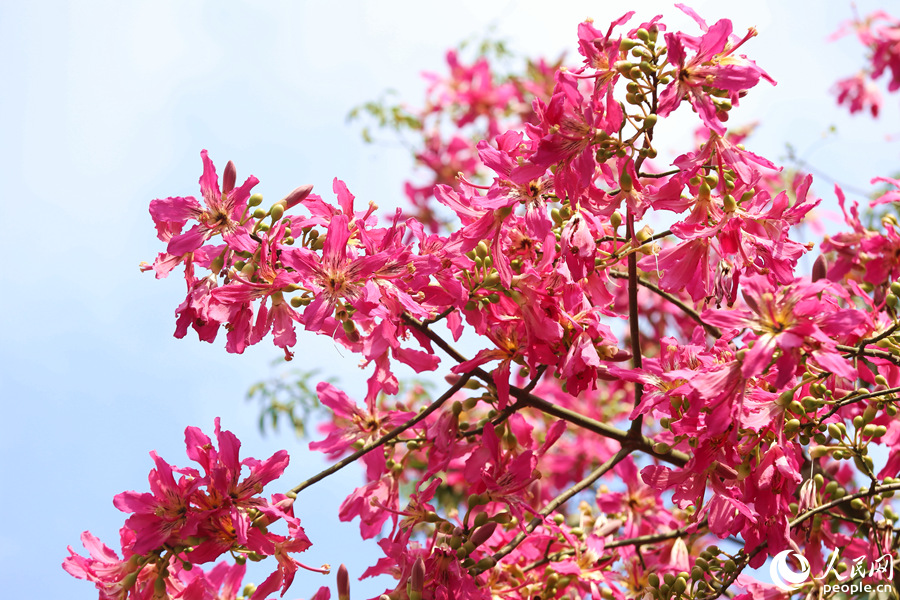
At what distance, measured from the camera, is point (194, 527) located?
4.52 feet

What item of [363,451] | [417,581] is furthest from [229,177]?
[417,581]

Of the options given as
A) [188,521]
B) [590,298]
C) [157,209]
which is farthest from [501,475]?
[157,209]

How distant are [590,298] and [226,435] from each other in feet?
2.46

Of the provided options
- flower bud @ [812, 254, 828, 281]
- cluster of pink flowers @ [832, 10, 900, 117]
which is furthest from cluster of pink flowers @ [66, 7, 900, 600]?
cluster of pink flowers @ [832, 10, 900, 117]

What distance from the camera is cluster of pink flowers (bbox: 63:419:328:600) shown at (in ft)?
4.61

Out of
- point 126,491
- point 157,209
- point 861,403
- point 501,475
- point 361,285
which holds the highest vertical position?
point 157,209

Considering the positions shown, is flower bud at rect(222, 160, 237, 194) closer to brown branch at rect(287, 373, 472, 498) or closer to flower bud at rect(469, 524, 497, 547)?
brown branch at rect(287, 373, 472, 498)

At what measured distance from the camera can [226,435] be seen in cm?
146

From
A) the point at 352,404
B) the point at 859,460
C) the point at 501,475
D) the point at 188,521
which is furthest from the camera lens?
the point at 352,404

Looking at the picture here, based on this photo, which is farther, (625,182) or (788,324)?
(625,182)

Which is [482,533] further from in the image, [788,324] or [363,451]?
[788,324]

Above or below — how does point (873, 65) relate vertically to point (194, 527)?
above

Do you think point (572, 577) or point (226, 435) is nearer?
point (226, 435)

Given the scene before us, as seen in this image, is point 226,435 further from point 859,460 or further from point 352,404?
point 859,460
